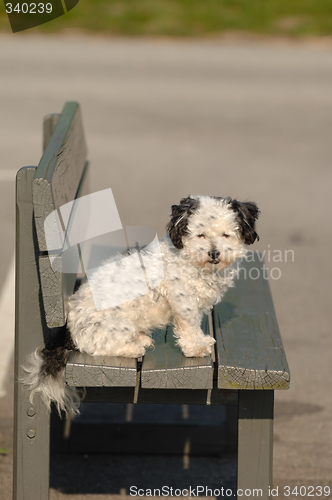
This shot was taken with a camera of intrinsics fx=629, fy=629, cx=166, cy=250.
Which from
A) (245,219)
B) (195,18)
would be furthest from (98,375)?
(195,18)

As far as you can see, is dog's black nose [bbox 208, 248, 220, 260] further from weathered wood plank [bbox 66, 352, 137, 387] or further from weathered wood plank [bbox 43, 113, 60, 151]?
weathered wood plank [bbox 43, 113, 60, 151]

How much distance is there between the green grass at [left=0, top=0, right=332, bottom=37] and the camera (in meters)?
17.7

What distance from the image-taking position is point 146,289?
2.76 metres

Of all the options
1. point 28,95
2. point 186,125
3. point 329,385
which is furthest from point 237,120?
point 329,385

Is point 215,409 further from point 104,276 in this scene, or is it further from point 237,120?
point 237,120

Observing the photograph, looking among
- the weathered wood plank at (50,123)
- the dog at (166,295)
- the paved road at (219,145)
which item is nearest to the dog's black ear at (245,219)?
Answer: the dog at (166,295)

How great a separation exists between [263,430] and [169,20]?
1761 centimetres

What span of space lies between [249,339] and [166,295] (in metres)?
0.42

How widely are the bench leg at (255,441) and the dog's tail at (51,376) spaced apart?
2.31 feet

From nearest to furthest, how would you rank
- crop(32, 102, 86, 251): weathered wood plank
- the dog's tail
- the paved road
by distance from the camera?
crop(32, 102, 86, 251): weathered wood plank, the dog's tail, the paved road

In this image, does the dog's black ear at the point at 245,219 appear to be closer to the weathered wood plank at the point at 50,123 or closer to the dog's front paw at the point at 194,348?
the dog's front paw at the point at 194,348

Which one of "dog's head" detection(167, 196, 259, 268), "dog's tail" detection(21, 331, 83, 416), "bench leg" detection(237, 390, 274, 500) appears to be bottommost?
"bench leg" detection(237, 390, 274, 500)

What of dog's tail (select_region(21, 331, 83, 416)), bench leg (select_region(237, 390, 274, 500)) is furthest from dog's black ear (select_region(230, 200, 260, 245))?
dog's tail (select_region(21, 331, 83, 416))

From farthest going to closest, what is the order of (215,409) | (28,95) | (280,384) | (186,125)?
(28,95)
(186,125)
(215,409)
(280,384)
